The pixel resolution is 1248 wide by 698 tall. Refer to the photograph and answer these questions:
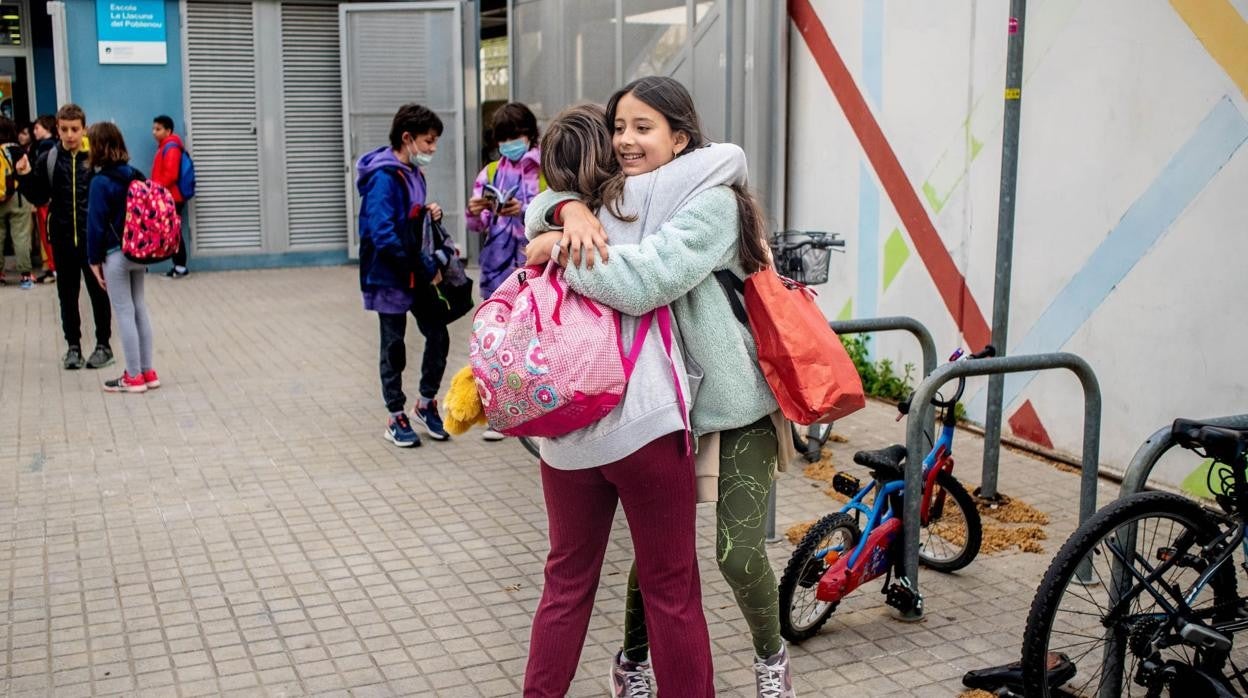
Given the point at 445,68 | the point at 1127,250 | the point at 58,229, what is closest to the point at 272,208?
the point at 445,68

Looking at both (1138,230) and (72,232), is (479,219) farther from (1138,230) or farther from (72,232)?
(72,232)

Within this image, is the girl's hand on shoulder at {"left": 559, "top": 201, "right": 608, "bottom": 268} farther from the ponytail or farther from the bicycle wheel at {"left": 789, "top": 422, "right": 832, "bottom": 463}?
the bicycle wheel at {"left": 789, "top": 422, "right": 832, "bottom": 463}

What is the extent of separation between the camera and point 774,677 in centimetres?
370

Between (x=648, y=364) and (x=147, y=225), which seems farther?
(x=147, y=225)

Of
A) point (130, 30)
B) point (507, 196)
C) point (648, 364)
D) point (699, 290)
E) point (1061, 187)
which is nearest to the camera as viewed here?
point (648, 364)

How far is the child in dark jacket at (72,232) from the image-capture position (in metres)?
9.17

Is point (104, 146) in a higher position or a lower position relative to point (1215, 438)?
higher

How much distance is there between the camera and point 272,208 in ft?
49.6

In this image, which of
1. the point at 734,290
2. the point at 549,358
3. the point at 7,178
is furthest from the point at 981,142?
the point at 7,178

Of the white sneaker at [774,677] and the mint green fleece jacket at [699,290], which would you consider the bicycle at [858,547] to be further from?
the mint green fleece jacket at [699,290]

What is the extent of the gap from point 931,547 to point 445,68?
10.5m

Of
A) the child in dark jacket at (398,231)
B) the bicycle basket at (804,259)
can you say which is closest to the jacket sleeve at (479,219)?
the child in dark jacket at (398,231)

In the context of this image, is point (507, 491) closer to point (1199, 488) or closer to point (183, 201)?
point (1199, 488)

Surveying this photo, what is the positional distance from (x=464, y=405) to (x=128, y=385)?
5.95 meters
